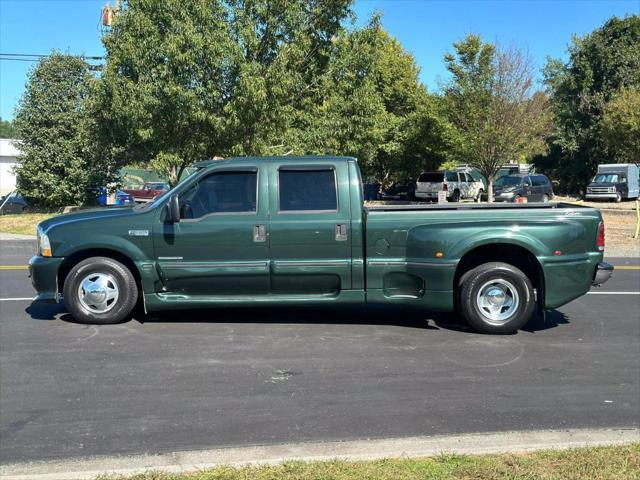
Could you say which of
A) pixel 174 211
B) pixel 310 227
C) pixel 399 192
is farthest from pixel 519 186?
pixel 174 211

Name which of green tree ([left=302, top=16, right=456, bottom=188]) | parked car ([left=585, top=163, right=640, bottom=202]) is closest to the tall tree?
green tree ([left=302, top=16, right=456, bottom=188])

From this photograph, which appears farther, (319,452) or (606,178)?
(606,178)

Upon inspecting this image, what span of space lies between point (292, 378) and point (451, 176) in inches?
1227

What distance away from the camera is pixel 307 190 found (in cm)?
686

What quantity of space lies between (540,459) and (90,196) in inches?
835

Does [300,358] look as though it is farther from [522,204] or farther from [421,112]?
[421,112]

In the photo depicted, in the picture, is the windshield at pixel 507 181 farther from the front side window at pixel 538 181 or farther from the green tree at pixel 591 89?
the green tree at pixel 591 89

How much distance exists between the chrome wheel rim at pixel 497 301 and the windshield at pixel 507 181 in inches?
1140

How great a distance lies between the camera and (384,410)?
471cm

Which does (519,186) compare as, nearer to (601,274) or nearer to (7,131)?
(601,274)

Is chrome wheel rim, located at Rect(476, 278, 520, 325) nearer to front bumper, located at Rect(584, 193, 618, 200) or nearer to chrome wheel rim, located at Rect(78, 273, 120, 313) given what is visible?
chrome wheel rim, located at Rect(78, 273, 120, 313)

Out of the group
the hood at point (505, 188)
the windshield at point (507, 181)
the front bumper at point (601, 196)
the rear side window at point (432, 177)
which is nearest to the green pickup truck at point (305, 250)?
the hood at point (505, 188)

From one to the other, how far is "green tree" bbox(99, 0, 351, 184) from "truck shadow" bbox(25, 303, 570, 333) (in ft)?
29.1

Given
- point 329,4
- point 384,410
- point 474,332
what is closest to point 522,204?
point 474,332
